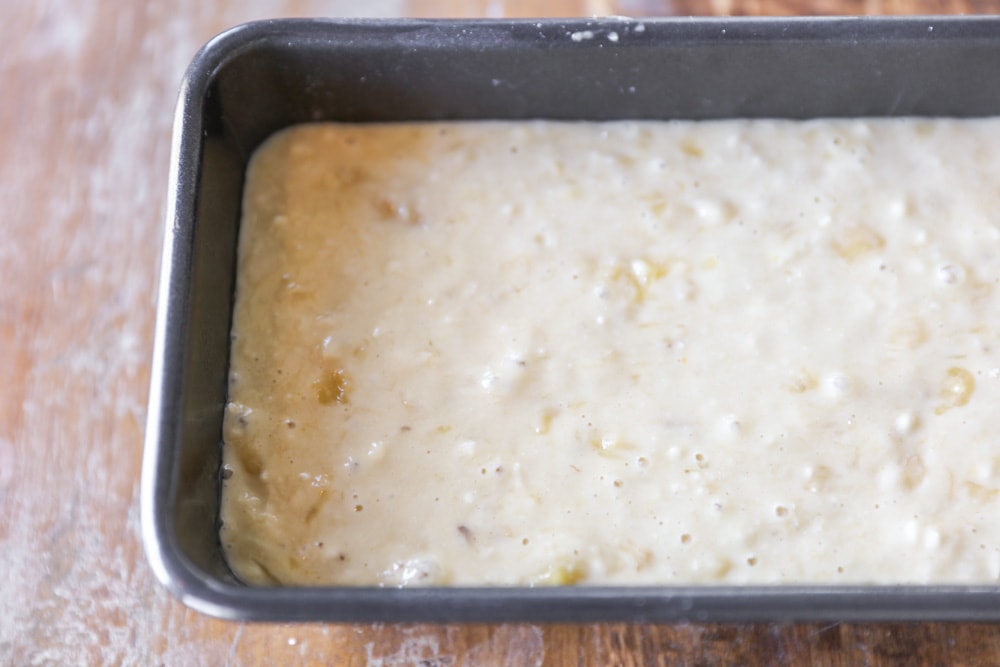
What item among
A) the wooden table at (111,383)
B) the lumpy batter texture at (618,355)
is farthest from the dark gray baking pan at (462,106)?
the wooden table at (111,383)

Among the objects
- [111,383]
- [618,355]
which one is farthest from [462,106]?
[111,383]

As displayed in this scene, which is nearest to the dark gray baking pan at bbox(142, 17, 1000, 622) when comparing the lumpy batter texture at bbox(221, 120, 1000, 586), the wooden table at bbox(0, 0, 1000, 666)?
the lumpy batter texture at bbox(221, 120, 1000, 586)

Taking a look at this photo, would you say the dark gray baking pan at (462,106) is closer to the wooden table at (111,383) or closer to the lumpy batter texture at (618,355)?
the lumpy batter texture at (618,355)

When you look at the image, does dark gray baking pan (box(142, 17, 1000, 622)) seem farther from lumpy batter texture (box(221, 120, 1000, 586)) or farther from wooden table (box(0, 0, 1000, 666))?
wooden table (box(0, 0, 1000, 666))

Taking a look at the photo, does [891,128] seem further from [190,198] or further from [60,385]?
[60,385]

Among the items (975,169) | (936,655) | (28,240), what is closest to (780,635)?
(936,655)

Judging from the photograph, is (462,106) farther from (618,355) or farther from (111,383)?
(111,383)
